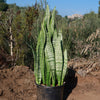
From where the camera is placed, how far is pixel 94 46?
4340mm

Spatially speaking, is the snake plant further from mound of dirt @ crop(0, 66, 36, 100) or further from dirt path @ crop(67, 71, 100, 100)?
dirt path @ crop(67, 71, 100, 100)

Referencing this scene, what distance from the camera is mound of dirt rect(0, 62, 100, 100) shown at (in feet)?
8.14

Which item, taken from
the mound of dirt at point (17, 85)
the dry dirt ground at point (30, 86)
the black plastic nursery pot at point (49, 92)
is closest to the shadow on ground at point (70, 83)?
the dry dirt ground at point (30, 86)

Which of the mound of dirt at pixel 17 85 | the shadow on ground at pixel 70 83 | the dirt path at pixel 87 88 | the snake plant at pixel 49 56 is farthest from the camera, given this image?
the shadow on ground at pixel 70 83

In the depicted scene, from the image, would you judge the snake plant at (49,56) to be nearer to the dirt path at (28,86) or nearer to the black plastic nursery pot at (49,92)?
the black plastic nursery pot at (49,92)

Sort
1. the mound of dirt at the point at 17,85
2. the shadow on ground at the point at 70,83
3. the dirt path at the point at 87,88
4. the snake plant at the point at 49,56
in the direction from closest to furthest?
the snake plant at the point at 49,56 → the mound of dirt at the point at 17,85 → the dirt path at the point at 87,88 → the shadow on ground at the point at 70,83

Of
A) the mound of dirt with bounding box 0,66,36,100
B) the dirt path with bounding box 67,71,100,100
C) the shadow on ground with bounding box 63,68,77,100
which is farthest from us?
the shadow on ground with bounding box 63,68,77,100

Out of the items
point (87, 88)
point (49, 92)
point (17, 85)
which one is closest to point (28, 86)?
point (17, 85)

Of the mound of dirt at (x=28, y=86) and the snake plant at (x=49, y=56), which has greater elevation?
the snake plant at (x=49, y=56)

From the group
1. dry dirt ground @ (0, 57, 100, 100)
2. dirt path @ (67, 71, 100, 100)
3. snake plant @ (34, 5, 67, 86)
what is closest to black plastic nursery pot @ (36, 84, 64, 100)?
snake plant @ (34, 5, 67, 86)

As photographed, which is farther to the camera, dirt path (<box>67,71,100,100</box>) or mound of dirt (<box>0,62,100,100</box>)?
dirt path (<box>67,71,100,100</box>)

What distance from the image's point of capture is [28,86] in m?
2.72

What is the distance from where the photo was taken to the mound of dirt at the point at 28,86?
8.14 feet

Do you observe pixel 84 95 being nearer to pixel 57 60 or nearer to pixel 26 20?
pixel 57 60
